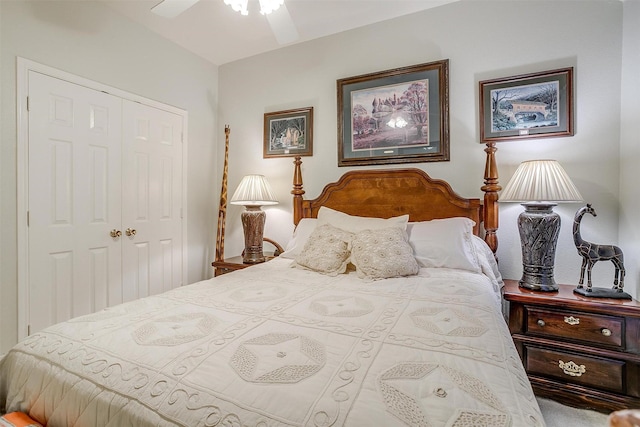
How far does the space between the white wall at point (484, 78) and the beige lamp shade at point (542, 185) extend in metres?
0.30

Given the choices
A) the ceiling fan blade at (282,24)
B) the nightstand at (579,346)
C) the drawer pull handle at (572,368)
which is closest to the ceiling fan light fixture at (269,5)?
the ceiling fan blade at (282,24)

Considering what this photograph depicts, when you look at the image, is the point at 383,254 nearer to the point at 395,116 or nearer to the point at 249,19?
the point at 395,116

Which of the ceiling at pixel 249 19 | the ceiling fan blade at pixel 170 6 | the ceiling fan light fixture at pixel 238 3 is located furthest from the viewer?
the ceiling at pixel 249 19

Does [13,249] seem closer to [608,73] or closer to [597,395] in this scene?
[597,395]

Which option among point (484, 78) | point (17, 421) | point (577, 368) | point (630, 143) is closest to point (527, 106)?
point (484, 78)

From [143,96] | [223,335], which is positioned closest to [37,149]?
[143,96]

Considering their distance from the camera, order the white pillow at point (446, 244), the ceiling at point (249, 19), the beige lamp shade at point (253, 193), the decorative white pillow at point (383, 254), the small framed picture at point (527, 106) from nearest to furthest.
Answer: the decorative white pillow at point (383, 254) → the white pillow at point (446, 244) → the small framed picture at point (527, 106) → the ceiling at point (249, 19) → the beige lamp shade at point (253, 193)

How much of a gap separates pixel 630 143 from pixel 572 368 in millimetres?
1429

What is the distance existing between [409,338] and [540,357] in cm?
143

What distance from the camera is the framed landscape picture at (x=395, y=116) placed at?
2482mm

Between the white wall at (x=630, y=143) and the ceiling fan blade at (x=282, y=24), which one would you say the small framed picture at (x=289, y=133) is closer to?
the ceiling fan blade at (x=282, y=24)

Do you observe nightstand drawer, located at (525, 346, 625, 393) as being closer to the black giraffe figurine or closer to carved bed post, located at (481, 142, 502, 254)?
the black giraffe figurine

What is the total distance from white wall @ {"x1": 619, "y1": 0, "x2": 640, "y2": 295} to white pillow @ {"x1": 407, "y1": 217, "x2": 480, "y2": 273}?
0.90 meters

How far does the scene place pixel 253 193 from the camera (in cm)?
282
